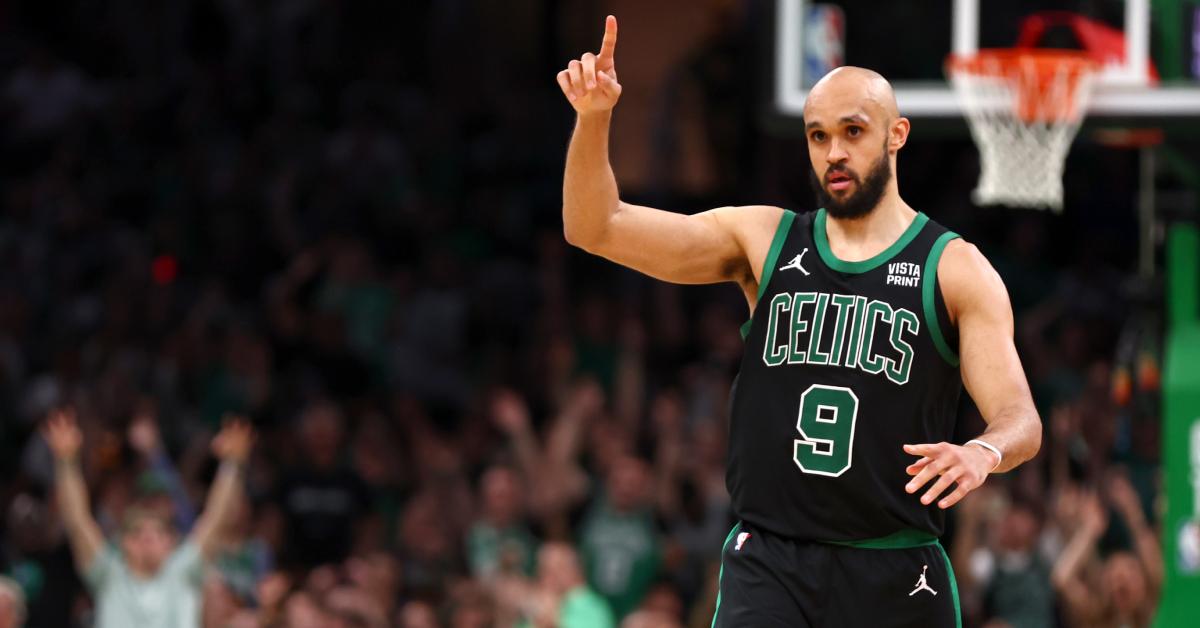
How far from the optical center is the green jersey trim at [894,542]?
5.20 meters

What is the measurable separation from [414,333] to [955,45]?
6291mm

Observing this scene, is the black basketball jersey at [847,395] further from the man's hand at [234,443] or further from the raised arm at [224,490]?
the man's hand at [234,443]

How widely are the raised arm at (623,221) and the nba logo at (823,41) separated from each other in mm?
4150

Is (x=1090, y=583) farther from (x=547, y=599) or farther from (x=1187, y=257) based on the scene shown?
(x=547, y=599)

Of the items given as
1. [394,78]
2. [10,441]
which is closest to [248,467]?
[10,441]

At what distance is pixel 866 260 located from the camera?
17.5 feet

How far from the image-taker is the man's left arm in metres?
4.64

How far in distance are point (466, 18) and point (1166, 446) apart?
10.1 m

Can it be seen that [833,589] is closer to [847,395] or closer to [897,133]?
[847,395]

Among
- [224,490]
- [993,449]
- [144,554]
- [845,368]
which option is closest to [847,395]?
[845,368]

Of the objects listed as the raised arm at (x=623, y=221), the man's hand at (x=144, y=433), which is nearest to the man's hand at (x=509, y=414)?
the man's hand at (x=144, y=433)

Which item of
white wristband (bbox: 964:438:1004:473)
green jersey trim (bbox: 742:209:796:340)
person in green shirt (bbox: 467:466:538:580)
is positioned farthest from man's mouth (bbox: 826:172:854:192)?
person in green shirt (bbox: 467:466:538:580)

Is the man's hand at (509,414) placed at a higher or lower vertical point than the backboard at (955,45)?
lower

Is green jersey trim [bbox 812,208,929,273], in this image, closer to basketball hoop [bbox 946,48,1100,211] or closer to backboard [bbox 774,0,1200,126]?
basketball hoop [bbox 946,48,1100,211]
